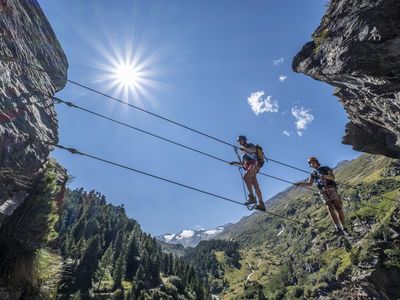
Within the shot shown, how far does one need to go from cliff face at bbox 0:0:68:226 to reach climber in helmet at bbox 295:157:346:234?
13365 millimetres

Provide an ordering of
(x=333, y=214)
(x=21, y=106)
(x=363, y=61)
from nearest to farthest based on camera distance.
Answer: (x=21, y=106) < (x=333, y=214) < (x=363, y=61)

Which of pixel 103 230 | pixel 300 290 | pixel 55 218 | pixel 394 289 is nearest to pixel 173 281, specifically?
pixel 103 230

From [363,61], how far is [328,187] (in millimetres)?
7777

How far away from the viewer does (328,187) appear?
59.2ft

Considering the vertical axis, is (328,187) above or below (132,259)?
below

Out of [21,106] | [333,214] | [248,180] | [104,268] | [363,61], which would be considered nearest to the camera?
[21,106]

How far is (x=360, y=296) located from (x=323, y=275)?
170 feet

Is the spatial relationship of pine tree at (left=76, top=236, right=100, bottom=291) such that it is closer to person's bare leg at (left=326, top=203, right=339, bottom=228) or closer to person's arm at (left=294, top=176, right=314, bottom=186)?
person's bare leg at (left=326, top=203, right=339, bottom=228)

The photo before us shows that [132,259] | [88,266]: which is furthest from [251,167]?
[132,259]

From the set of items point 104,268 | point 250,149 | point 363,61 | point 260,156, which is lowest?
point 260,156

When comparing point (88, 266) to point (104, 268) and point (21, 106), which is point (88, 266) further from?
point (21, 106)

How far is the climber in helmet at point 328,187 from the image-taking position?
18000 mm

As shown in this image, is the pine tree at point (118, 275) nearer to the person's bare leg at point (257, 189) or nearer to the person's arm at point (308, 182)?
the person's arm at point (308, 182)

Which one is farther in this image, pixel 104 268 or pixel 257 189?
pixel 104 268
